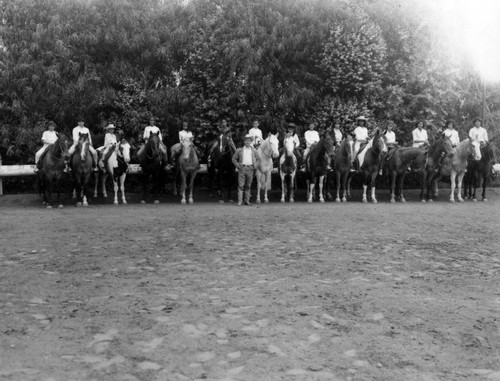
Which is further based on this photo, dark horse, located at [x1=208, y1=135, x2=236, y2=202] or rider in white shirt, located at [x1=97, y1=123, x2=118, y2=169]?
dark horse, located at [x1=208, y1=135, x2=236, y2=202]

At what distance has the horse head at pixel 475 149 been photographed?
22828mm

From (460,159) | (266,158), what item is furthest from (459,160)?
(266,158)

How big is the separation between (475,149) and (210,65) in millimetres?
10780

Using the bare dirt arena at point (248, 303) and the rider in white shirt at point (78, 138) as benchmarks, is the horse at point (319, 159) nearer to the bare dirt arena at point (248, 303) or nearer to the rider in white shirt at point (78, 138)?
the rider in white shirt at point (78, 138)

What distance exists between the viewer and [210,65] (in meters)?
25.3

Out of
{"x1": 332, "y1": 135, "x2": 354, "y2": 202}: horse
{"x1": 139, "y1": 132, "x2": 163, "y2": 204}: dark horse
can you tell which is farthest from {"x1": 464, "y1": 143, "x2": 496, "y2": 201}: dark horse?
{"x1": 139, "y1": 132, "x2": 163, "y2": 204}: dark horse

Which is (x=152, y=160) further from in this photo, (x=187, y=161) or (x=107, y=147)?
(x=107, y=147)

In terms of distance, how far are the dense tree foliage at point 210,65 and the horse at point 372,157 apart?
11.2ft

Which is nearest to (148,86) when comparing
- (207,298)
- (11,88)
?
(11,88)

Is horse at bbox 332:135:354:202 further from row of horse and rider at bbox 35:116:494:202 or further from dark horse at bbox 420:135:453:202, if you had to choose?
dark horse at bbox 420:135:453:202

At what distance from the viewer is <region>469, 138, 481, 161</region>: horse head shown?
22.8 m

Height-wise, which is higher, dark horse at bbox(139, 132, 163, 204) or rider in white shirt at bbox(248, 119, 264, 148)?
rider in white shirt at bbox(248, 119, 264, 148)

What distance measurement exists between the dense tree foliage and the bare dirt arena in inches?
472

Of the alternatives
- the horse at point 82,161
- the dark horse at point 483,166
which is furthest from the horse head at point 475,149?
the horse at point 82,161
